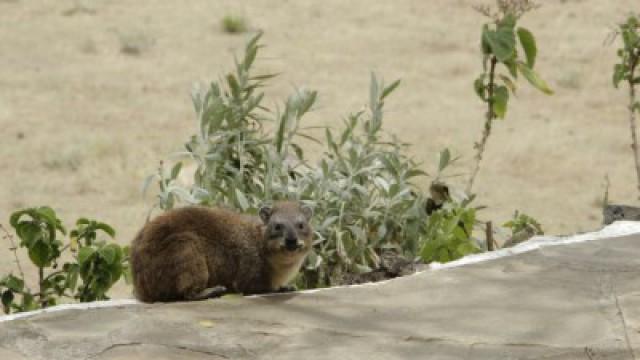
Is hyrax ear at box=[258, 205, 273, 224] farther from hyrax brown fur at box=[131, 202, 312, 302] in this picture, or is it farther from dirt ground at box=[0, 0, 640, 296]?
dirt ground at box=[0, 0, 640, 296]

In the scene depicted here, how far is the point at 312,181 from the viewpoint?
748 cm

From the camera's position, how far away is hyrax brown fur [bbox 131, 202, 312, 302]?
19.6 ft

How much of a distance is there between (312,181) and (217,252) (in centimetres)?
139

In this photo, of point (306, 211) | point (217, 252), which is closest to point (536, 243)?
point (306, 211)

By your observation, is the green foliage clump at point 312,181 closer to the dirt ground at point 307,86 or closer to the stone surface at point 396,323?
the stone surface at point 396,323

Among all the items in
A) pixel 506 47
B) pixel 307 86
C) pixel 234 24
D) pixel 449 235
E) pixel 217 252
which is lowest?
pixel 449 235

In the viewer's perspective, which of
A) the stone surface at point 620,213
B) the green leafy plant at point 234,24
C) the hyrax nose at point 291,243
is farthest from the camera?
the green leafy plant at point 234,24

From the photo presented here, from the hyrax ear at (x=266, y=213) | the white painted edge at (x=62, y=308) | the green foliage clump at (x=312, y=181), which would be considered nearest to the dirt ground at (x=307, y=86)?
the green foliage clump at (x=312, y=181)

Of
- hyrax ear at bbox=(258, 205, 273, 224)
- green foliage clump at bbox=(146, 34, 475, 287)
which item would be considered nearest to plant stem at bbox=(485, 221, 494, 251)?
green foliage clump at bbox=(146, 34, 475, 287)

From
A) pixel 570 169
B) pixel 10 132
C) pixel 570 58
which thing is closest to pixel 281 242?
pixel 570 169

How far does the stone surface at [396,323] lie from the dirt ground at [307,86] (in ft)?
31.8

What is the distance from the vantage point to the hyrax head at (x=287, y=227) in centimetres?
617

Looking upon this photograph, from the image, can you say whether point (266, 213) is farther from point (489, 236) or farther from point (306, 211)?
point (489, 236)

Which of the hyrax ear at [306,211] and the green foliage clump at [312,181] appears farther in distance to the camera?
the green foliage clump at [312,181]
